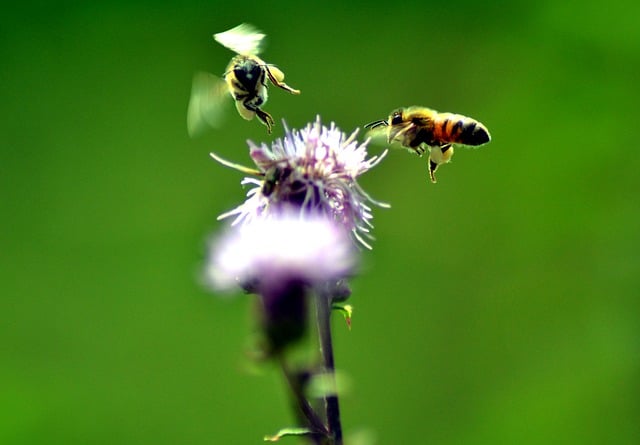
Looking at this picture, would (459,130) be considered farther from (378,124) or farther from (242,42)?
(242,42)

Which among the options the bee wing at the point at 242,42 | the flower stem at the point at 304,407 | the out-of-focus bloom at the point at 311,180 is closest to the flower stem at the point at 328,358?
the flower stem at the point at 304,407

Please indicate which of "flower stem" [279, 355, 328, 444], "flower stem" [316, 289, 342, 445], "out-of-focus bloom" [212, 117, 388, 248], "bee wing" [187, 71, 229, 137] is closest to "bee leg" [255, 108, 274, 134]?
"bee wing" [187, 71, 229, 137]

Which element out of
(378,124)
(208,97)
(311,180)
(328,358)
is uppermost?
(208,97)

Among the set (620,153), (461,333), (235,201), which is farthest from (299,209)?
(620,153)

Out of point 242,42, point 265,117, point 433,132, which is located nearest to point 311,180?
point 265,117

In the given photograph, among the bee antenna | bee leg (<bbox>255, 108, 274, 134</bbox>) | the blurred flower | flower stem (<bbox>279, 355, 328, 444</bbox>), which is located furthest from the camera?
the bee antenna

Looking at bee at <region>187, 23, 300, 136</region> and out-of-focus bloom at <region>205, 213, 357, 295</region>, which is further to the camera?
bee at <region>187, 23, 300, 136</region>

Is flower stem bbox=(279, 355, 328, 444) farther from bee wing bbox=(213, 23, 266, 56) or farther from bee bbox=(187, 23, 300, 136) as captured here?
bee wing bbox=(213, 23, 266, 56)
